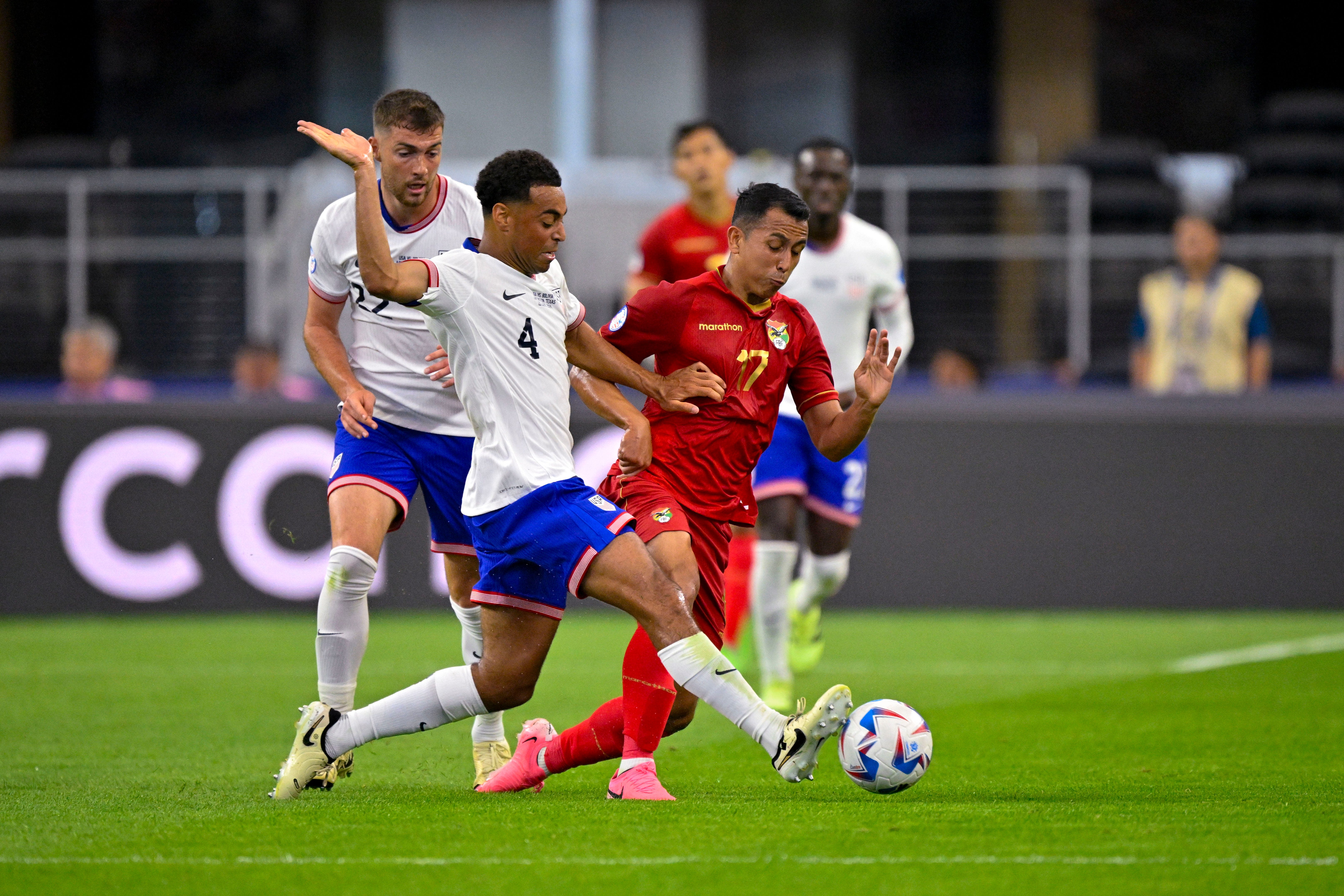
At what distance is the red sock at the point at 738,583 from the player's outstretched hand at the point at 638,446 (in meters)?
3.46

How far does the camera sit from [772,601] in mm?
8250

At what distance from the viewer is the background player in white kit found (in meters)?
5.82

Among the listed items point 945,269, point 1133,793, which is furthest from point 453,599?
point 945,269

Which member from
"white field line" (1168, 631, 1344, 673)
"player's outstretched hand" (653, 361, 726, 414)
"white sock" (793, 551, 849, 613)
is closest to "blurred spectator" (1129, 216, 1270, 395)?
"white field line" (1168, 631, 1344, 673)

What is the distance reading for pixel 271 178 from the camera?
603 inches

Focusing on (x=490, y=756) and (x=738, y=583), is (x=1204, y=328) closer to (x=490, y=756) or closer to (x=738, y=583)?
(x=738, y=583)

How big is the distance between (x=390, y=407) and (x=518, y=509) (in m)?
1.02

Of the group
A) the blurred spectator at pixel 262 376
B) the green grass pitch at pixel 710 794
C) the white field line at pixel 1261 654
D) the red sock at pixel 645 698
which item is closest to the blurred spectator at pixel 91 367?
the blurred spectator at pixel 262 376

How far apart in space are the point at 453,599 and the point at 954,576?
243 inches

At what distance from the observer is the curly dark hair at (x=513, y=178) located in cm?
528

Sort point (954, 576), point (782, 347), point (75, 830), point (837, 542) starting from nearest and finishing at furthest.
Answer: point (75, 830) < point (782, 347) < point (837, 542) < point (954, 576)

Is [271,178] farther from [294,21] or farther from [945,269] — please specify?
[294,21]

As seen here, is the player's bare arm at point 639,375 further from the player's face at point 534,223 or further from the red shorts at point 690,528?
the player's face at point 534,223

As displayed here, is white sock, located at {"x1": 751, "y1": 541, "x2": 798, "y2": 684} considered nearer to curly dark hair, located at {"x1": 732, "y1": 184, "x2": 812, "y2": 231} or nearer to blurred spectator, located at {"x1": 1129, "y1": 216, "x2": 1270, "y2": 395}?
curly dark hair, located at {"x1": 732, "y1": 184, "x2": 812, "y2": 231}
